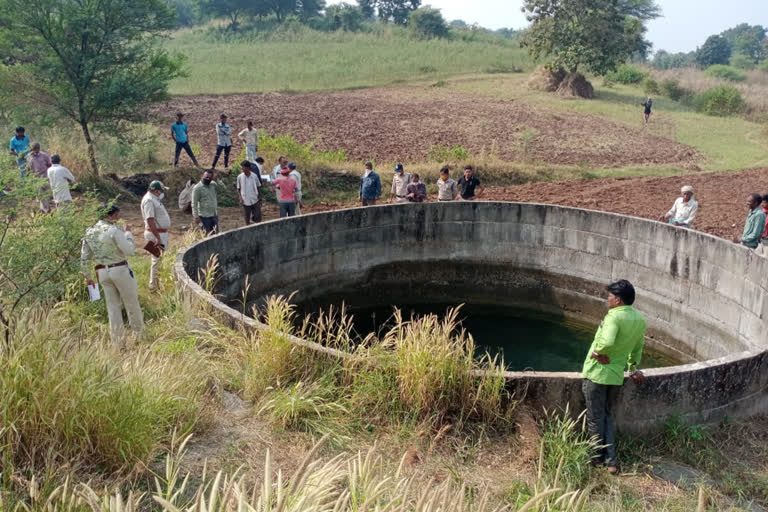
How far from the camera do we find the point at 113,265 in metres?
7.18

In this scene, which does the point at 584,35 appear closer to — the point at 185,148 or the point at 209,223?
the point at 185,148

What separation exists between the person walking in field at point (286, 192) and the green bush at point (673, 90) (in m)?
33.1

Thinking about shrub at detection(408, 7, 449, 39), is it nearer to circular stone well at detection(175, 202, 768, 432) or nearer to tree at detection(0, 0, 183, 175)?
tree at detection(0, 0, 183, 175)

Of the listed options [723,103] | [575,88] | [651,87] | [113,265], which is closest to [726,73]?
[651,87]

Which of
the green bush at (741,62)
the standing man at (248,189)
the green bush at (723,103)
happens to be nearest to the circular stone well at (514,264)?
the standing man at (248,189)

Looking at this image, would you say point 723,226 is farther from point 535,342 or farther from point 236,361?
point 236,361

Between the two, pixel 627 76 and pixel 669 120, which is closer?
pixel 669 120

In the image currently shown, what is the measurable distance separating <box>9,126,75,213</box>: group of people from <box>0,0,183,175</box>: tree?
6.78 ft

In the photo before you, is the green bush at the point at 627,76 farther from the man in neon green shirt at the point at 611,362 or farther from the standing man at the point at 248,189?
the man in neon green shirt at the point at 611,362

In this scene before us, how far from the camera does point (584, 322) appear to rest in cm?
1223

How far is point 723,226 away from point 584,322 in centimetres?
445

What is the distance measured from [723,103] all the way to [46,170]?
103ft

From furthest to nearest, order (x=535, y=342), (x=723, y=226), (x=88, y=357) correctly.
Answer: (x=723, y=226)
(x=535, y=342)
(x=88, y=357)

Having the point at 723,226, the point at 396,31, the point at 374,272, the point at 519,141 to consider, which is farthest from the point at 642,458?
the point at 396,31
